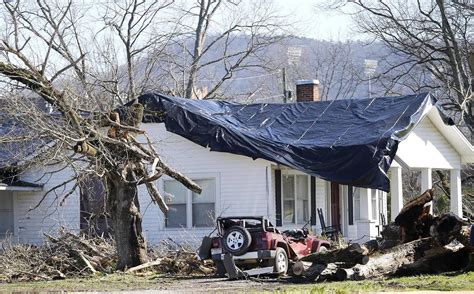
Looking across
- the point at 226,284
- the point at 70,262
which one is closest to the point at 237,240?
the point at 226,284

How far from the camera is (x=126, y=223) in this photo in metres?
23.5

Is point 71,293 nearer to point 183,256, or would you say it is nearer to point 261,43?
point 183,256

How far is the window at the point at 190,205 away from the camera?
30.0 metres

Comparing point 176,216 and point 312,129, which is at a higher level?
point 312,129

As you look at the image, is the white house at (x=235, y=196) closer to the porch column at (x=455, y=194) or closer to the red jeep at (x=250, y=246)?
the porch column at (x=455, y=194)

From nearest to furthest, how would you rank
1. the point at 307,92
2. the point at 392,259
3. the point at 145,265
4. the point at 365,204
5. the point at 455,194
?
the point at 392,259, the point at 145,265, the point at 365,204, the point at 455,194, the point at 307,92

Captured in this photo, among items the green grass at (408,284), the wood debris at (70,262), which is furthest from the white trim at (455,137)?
the green grass at (408,284)

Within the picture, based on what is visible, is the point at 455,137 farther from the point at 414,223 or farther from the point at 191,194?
the point at 414,223

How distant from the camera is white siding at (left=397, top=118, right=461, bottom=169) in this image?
31.6 metres

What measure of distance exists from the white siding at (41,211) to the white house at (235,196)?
0.10 ft

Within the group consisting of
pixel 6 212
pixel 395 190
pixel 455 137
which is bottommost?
pixel 6 212

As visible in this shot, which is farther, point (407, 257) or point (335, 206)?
point (335, 206)

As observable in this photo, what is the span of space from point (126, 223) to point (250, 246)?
3522 millimetres

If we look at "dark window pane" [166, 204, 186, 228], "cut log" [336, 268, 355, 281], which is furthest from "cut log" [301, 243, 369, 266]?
"dark window pane" [166, 204, 186, 228]
